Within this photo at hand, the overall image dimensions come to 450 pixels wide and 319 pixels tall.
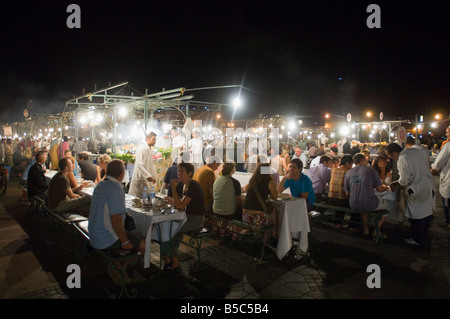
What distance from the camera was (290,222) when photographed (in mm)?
4762

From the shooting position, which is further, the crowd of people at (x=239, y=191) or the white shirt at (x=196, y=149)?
the white shirt at (x=196, y=149)

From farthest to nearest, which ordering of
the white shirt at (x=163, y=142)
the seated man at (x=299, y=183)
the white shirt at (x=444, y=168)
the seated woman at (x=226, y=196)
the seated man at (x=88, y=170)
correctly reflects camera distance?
the white shirt at (x=163, y=142) → the seated man at (x=88, y=170) → the white shirt at (x=444, y=168) → the seated woman at (x=226, y=196) → the seated man at (x=299, y=183)

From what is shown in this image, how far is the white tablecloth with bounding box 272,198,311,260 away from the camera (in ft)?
15.1

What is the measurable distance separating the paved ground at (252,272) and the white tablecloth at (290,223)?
0.86ft

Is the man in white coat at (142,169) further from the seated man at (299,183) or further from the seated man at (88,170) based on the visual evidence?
the seated man at (299,183)

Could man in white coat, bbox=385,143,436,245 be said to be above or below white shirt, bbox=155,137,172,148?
below

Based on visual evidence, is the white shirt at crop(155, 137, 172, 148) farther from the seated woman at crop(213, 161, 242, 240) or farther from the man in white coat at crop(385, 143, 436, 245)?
the man in white coat at crop(385, 143, 436, 245)

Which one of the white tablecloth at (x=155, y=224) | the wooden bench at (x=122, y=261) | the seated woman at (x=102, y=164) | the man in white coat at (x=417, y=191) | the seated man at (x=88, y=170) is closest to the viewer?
the wooden bench at (x=122, y=261)

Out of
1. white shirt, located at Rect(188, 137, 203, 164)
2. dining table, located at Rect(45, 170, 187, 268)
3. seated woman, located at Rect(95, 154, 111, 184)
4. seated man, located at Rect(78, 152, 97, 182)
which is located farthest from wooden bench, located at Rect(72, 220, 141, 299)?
white shirt, located at Rect(188, 137, 203, 164)

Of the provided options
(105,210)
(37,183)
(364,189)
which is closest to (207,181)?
(105,210)

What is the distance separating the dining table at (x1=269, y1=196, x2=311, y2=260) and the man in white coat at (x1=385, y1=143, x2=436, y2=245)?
7.03ft

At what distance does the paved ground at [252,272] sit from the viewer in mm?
3711

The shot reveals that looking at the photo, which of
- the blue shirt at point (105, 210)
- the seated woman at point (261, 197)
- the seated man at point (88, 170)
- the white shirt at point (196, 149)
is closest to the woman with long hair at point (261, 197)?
the seated woman at point (261, 197)
